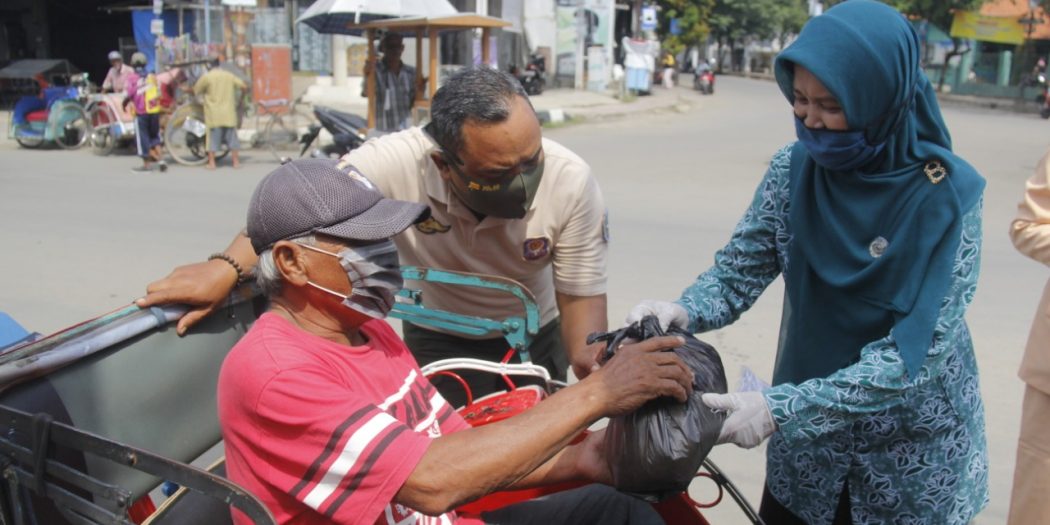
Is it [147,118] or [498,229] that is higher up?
[498,229]

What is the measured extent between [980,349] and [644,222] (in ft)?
12.2

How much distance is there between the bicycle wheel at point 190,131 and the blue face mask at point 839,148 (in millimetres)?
10935

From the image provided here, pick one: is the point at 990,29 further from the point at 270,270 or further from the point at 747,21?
the point at 270,270

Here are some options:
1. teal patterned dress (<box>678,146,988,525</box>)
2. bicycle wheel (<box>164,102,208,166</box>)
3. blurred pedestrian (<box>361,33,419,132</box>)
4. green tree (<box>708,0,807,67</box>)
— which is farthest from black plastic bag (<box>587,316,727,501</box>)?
green tree (<box>708,0,807,67</box>)

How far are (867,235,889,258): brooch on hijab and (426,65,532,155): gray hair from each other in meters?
0.99

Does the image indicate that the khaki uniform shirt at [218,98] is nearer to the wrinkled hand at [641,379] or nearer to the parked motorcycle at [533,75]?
the wrinkled hand at [641,379]

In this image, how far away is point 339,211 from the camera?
177 cm

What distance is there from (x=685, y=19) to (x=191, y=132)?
101ft

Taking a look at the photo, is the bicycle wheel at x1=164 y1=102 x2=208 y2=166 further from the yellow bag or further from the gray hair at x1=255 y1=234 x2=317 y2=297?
the gray hair at x1=255 y1=234 x2=317 y2=297

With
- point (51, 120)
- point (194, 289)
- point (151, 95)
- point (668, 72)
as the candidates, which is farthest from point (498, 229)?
point (668, 72)

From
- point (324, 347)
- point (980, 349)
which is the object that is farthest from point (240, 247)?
point (980, 349)

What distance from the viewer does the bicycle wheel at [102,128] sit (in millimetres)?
12770

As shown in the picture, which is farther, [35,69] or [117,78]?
[35,69]

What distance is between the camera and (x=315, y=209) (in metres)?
1.75
